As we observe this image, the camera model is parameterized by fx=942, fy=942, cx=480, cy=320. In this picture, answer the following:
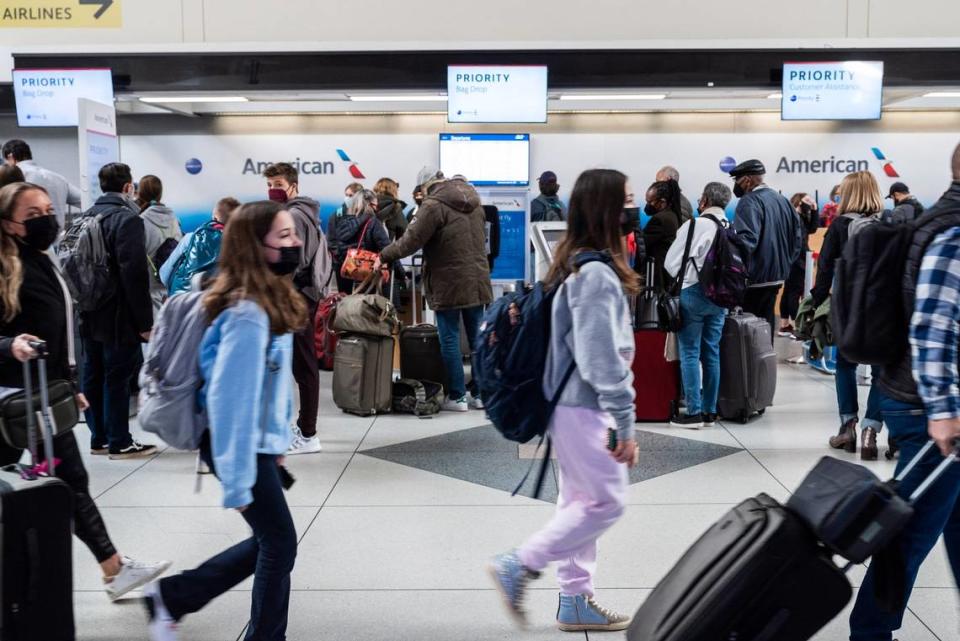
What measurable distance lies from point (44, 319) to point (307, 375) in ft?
8.07

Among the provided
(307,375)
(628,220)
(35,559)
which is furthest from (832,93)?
(35,559)

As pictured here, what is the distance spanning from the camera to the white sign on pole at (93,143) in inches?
256

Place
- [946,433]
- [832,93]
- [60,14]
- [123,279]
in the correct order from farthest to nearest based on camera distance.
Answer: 1. [60,14]
2. [832,93]
3. [123,279]
4. [946,433]

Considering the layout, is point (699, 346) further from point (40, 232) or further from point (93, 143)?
point (93, 143)

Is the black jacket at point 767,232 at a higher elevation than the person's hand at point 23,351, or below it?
higher

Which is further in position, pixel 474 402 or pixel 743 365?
pixel 474 402

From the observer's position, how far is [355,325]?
6723mm

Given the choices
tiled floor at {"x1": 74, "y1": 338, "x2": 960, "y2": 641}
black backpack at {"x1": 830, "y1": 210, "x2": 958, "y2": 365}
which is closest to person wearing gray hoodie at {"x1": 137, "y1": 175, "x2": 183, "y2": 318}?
tiled floor at {"x1": 74, "y1": 338, "x2": 960, "y2": 641}

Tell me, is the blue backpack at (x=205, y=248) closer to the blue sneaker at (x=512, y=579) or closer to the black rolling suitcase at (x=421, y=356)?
the black rolling suitcase at (x=421, y=356)

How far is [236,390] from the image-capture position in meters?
2.55

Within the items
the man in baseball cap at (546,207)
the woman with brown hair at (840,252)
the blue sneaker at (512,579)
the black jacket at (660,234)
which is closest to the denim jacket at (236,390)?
the blue sneaker at (512,579)

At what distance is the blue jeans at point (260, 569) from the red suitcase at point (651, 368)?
4.01 meters

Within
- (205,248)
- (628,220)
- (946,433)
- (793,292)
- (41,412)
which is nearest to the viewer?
(946,433)

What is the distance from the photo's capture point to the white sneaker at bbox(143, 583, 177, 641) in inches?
115
